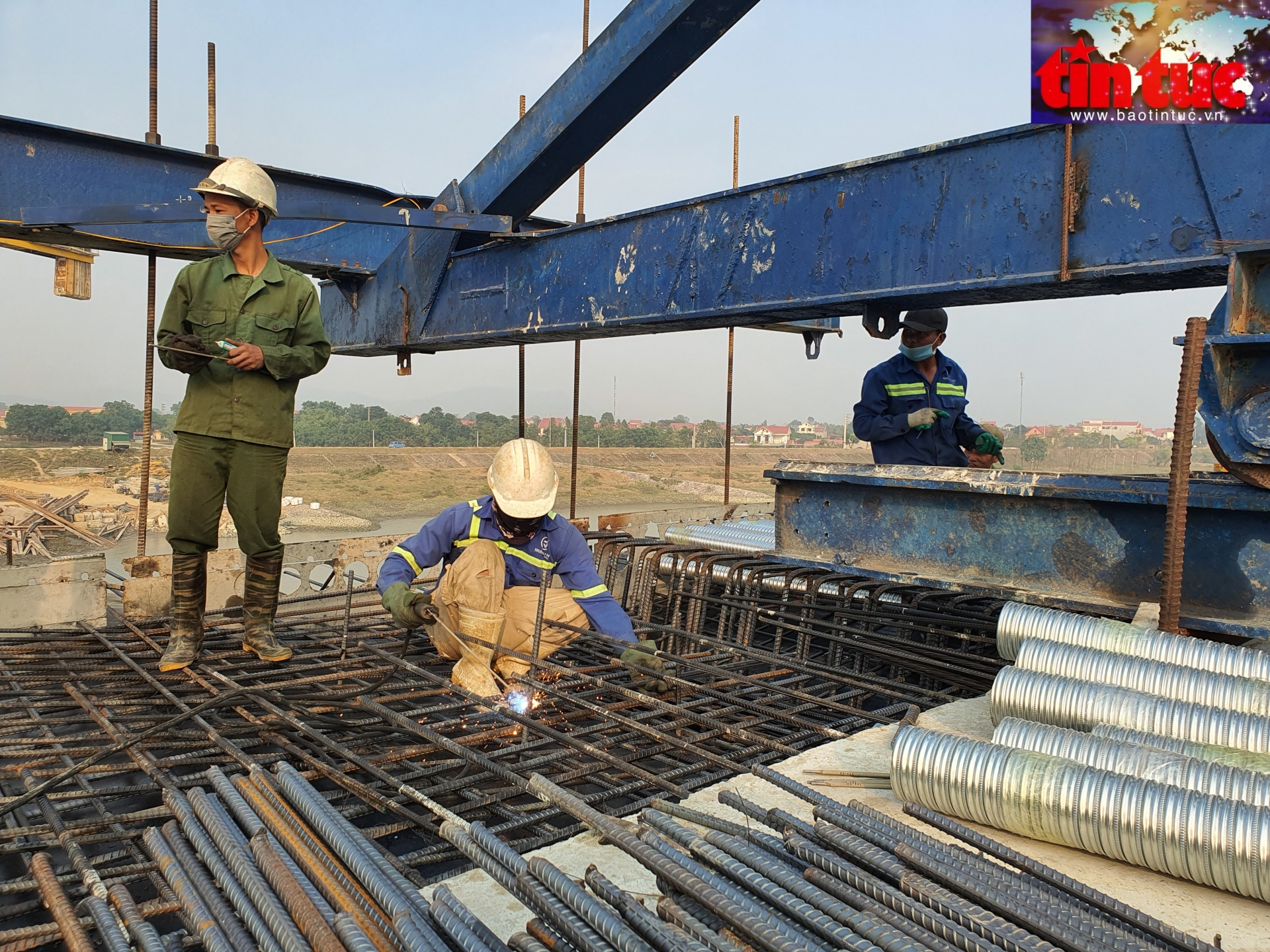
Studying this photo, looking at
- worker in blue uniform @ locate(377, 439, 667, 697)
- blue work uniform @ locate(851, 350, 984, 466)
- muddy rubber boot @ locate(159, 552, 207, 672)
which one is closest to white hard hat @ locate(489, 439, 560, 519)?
worker in blue uniform @ locate(377, 439, 667, 697)

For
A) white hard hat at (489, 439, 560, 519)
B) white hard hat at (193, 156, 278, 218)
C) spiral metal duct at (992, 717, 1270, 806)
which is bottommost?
spiral metal duct at (992, 717, 1270, 806)

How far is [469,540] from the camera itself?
3.94 meters

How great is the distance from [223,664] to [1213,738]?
3.77m

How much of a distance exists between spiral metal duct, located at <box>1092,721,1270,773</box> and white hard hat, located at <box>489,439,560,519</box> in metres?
2.09

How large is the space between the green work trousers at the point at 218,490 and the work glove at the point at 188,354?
0.98 ft

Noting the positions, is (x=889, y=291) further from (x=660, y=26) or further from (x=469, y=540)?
(x=469, y=540)

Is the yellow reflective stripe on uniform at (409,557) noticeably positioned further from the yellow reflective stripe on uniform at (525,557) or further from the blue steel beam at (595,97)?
the blue steel beam at (595,97)

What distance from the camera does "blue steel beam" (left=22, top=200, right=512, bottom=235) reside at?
4512 mm

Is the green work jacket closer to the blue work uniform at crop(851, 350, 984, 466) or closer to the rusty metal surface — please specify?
the rusty metal surface

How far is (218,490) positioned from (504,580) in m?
1.34

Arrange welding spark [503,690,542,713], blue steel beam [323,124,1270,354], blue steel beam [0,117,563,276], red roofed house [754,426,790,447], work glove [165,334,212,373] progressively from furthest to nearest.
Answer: red roofed house [754,426,790,447] → blue steel beam [0,117,563,276] → work glove [165,334,212,373] → welding spark [503,690,542,713] → blue steel beam [323,124,1270,354]

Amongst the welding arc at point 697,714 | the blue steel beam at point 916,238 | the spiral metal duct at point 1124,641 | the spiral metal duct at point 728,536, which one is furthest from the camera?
the spiral metal duct at point 728,536

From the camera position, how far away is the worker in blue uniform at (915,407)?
5090 millimetres

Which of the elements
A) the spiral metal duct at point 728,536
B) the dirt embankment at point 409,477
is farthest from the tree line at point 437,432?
the spiral metal duct at point 728,536
